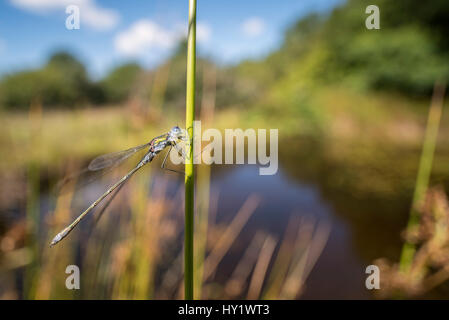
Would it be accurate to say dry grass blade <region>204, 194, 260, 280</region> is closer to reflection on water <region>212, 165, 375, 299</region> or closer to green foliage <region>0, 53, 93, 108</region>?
reflection on water <region>212, 165, 375, 299</region>

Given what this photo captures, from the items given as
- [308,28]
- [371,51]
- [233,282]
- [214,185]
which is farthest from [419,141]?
[308,28]

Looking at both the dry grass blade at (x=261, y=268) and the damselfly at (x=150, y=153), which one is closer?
the damselfly at (x=150, y=153)

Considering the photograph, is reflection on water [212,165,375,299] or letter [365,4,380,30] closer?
letter [365,4,380,30]

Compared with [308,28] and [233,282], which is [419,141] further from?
[308,28]

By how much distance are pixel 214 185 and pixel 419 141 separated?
422cm

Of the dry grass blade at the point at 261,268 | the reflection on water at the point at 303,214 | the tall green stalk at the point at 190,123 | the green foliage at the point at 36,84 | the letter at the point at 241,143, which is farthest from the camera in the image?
the green foliage at the point at 36,84

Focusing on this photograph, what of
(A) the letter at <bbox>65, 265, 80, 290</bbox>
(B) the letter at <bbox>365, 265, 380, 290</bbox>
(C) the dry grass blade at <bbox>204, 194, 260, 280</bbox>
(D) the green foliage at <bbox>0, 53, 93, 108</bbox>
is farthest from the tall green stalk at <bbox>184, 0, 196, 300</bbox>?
(D) the green foliage at <bbox>0, 53, 93, 108</bbox>

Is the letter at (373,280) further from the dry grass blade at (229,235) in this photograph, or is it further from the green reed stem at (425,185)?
the dry grass blade at (229,235)

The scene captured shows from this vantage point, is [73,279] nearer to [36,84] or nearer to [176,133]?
[176,133]

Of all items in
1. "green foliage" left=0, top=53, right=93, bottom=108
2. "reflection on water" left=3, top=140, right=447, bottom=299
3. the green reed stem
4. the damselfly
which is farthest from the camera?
"green foliage" left=0, top=53, right=93, bottom=108
